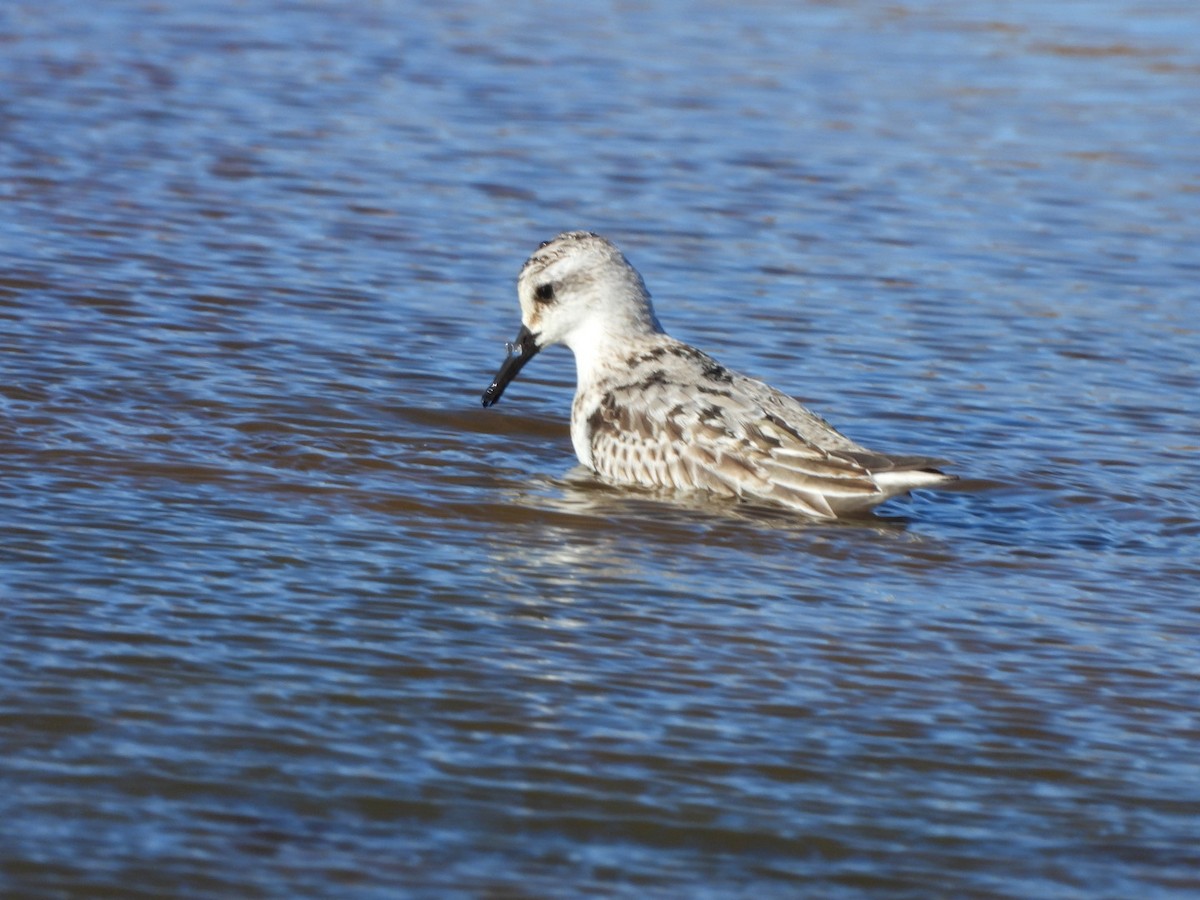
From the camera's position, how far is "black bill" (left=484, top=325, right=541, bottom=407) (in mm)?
8719

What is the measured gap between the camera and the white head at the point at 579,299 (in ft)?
28.6

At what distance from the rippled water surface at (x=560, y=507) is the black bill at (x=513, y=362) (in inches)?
8.2

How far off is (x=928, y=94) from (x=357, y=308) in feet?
23.9

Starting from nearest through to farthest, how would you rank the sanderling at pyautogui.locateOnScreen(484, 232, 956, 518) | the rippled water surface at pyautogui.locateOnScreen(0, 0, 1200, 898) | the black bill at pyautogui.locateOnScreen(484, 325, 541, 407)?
the rippled water surface at pyautogui.locateOnScreen(0, 0, 1200, 898) → the sanderling at pyautogui.locateOnScreen(484, 232, 956, 518) → the black bill at pyautogui.locateOnScreen(484, 325, 541, 407)

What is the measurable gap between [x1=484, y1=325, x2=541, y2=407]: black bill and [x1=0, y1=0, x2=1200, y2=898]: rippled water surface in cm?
21

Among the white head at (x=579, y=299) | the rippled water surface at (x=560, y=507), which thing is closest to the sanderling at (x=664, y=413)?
the white head at (x=579, y=299)

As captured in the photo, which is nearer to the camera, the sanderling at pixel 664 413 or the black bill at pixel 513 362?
the sanderling at pixel 664 413

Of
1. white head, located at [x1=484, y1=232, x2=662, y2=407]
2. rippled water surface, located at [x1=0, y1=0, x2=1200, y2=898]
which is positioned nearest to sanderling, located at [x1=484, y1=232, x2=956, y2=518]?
white head, located at [x1=484, y1=232, x2=662, y2=407]

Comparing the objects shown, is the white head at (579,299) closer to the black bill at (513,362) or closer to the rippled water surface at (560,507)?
the black bill at (513,362)

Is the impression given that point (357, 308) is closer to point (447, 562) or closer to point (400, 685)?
point (447, 562)

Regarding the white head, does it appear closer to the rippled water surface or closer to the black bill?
the black bill

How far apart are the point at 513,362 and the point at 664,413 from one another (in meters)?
0.94

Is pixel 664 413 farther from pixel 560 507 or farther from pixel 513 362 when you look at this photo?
pixel 513 362

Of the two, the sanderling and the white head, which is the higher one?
the white head
